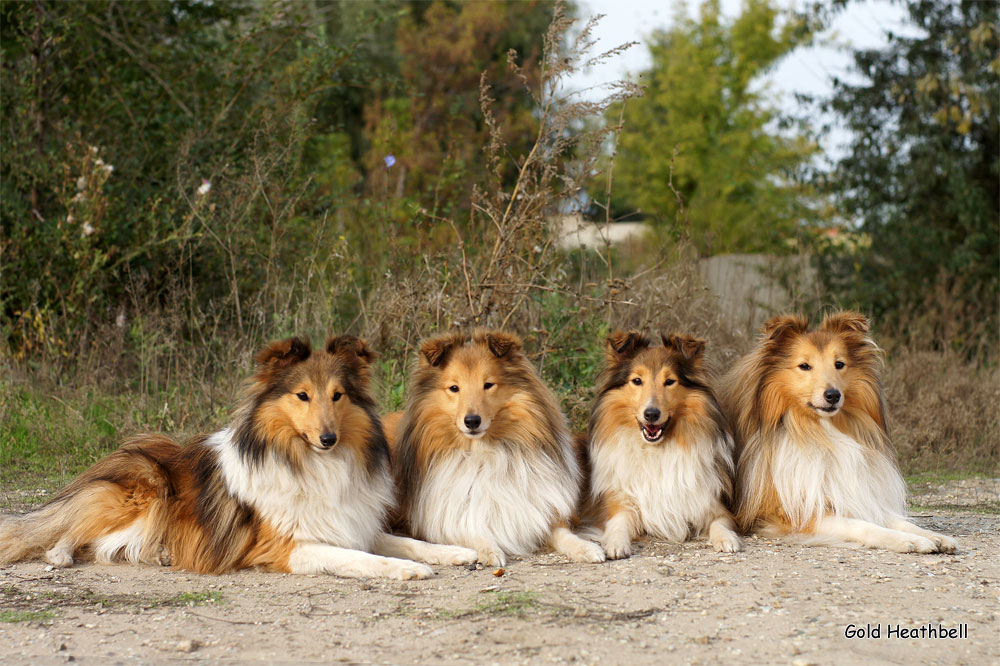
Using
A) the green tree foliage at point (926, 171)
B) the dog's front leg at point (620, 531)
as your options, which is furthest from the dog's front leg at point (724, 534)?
the green tree foliage at point (926, 171)

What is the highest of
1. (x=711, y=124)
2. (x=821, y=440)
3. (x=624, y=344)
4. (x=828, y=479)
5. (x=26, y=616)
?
(x=711, y=124)

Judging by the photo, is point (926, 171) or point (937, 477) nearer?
point (937, 477)

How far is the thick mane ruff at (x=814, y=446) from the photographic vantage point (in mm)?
5562

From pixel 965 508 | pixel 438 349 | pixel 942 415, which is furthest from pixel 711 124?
pixel 438 349

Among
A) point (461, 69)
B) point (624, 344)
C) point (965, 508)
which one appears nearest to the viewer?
point (624, 344)

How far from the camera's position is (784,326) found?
5.68 meters

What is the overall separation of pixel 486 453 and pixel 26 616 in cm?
229

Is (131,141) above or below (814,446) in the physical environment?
above

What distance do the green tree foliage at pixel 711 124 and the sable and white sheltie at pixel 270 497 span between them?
1825cm

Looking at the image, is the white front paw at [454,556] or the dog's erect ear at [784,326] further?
the dog's erect ear at [784,326]

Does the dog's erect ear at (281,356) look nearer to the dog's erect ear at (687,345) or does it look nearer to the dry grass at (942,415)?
the dog's erect ear at (687,345)

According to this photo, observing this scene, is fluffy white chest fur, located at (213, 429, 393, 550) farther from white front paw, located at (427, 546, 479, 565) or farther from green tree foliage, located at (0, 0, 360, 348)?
green tree foliage, located at (0, 0, 360, 348)

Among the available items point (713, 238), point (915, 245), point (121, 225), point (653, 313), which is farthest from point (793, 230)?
point (121, 225)
